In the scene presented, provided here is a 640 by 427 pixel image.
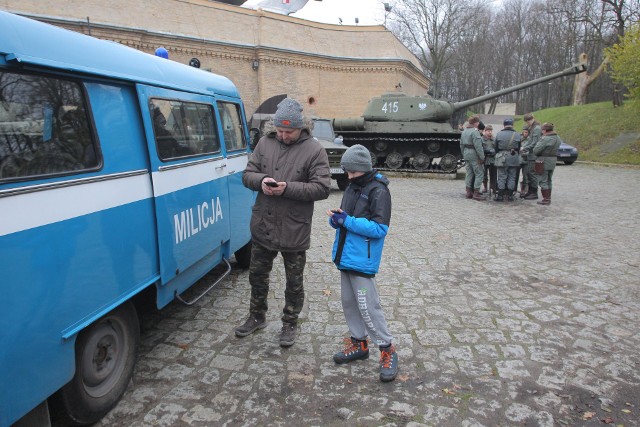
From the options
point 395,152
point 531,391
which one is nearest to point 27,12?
point 395,152

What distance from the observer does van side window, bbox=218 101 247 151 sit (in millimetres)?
4738

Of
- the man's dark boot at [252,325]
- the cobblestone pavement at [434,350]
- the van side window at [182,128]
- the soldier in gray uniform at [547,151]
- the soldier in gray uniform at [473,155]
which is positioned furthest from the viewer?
the soldier in gray uniform at [473,155]

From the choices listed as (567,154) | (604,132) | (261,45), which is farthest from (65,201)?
(604,132)

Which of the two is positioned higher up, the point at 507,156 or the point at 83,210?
the point at 83,210

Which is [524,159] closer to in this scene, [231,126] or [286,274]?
[231,126]

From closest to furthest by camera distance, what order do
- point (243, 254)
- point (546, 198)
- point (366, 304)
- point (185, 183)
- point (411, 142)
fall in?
1. point (366, 304)
2. point (185, 183)
3. point (243, 254)
4. point (546, 198)
5. point (411, 142)

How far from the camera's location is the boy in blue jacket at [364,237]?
3086mm

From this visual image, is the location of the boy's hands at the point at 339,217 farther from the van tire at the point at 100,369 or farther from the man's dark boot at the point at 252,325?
the van tire at the point at 100,369

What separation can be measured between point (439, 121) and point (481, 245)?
10.9 meters

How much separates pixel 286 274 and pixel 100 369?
145 cm

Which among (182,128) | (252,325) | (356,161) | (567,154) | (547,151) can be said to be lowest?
(252,325)

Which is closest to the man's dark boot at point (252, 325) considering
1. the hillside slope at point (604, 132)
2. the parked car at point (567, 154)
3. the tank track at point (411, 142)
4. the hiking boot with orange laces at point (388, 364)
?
the hiking boot with orange laces at point (388, 364)

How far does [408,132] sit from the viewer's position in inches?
627

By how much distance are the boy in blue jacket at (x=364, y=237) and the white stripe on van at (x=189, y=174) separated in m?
1.19
